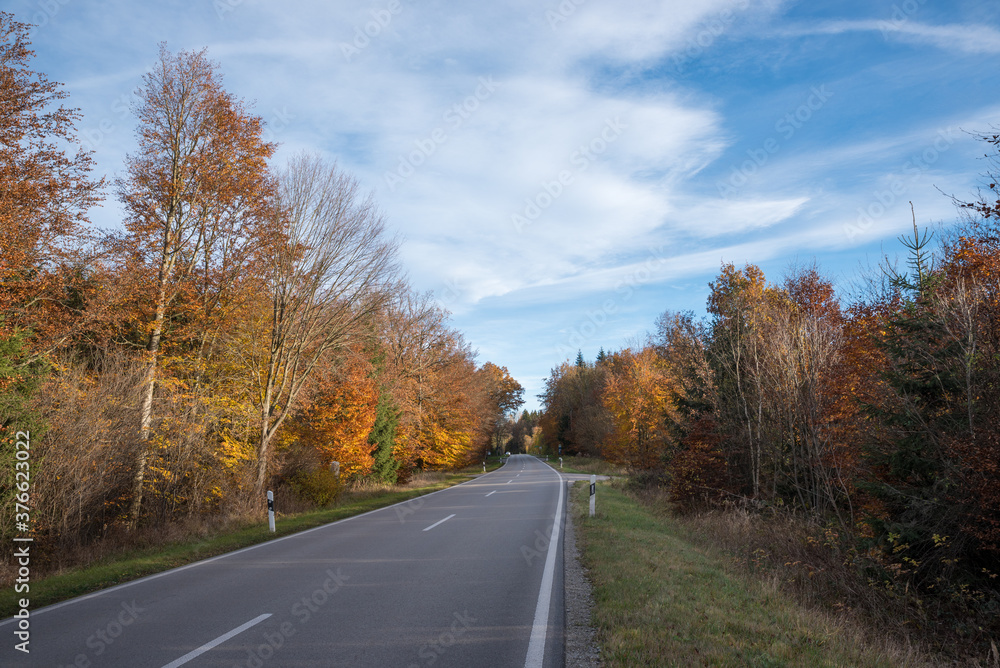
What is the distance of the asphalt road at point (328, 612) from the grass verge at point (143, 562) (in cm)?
Answer: 41

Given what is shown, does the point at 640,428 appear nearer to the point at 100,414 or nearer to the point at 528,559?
the point at 528,559

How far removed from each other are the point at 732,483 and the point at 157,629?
14.9 meters

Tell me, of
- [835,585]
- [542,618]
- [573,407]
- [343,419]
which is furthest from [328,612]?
[573,407]

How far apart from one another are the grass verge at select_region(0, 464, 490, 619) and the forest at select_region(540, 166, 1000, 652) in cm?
1019

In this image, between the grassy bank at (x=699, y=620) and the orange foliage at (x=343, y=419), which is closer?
the grassy bank at (x=699, y=620)

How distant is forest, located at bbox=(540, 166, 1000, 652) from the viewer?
23.9 feet

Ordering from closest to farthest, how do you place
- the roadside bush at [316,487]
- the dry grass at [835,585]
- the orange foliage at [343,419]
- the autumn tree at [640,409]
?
the dry grass at [835,585]
the roadside bush at [316,487]
the orange foliage at [343,419]
the autumn tree at [640,409]

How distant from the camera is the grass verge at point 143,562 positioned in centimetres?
684

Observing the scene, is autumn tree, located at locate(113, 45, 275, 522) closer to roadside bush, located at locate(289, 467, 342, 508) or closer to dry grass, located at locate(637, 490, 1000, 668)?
roadside bush, located at locate(289, 467, 342, 508)

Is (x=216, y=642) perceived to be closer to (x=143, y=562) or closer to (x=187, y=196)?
(x=143, y=562)

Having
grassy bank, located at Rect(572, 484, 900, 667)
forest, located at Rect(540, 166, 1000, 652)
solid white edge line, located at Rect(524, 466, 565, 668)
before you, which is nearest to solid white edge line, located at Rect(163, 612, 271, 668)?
solid white edge line, located at Rect(524, 466, 565, 668)

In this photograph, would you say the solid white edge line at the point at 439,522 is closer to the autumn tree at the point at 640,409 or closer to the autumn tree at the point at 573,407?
the autumn tree at the point at 640,409

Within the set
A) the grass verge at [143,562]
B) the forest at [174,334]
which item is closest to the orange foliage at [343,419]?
the forest at [174,334]

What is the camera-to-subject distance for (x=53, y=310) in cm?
1259
